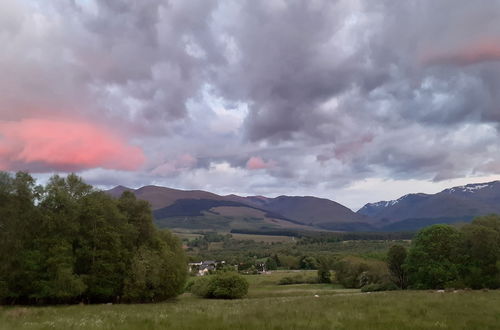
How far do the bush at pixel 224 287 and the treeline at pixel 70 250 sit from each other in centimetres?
1224

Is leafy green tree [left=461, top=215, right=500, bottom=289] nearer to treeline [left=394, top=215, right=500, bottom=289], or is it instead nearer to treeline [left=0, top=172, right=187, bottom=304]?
treeline [left=394, top=215, right=500, bottom=289]

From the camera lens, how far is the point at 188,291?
9281 centimetres

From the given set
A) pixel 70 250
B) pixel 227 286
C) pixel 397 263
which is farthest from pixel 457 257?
pixel 70 250

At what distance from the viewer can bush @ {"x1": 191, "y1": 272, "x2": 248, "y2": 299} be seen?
71.1 meters

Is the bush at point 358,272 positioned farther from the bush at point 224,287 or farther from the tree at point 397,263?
the bush at point 224,287

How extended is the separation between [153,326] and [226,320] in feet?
14.7

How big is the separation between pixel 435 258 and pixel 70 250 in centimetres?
5818

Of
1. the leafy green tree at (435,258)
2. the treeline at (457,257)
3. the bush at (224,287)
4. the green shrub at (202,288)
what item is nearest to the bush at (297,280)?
the treeline at (457,257)

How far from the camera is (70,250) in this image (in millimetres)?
52031

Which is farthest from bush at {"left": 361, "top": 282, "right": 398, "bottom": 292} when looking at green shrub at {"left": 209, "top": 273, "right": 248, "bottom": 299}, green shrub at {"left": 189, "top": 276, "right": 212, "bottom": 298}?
green shrub at {"left": 189, "top": 276, "right": 212, "bottom": 298}

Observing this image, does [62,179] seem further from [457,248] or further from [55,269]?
[457,248]

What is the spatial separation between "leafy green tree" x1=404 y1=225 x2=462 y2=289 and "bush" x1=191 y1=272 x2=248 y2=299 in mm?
30181

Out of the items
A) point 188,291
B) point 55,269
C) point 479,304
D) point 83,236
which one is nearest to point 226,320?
point 479,304

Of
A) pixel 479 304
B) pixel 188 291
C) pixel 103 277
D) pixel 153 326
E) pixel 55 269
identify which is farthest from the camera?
pixel 188 291
